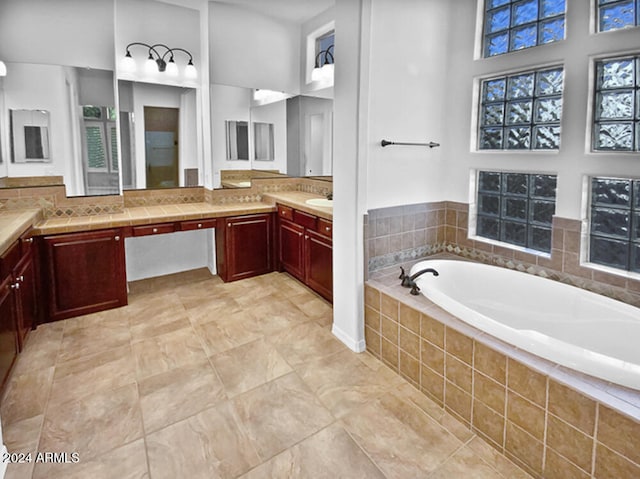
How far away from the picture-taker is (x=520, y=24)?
2547 mm

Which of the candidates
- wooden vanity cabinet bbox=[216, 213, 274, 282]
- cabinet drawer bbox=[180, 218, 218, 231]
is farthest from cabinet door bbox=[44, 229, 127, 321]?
wooden vanity cabinet bbox=[216, 213, 274, 282]

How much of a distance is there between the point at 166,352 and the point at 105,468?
3.27 feet

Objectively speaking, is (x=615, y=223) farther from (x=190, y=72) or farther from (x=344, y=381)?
(x=190, y=72)

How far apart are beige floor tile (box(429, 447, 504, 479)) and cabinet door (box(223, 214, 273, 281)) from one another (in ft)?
9.05

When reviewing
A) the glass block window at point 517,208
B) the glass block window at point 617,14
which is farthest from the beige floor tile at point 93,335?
the glass block window at point 617,14

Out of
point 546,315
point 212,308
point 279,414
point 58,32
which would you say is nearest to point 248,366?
point 279,414

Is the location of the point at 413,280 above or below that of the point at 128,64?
below

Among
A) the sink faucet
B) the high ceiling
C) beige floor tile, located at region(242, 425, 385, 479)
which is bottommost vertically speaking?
beige floor tile, located at region(242, 425, 385, 479)

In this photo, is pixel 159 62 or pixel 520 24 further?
pixel 159 62

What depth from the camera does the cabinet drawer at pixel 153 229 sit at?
3335 millimetres

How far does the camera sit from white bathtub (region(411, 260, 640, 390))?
1.52 metres

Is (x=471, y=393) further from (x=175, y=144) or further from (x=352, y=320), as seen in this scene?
(x=175, y=144)

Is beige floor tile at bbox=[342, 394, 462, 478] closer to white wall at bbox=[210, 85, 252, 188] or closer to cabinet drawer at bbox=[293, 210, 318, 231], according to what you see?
cabinet drawer at bbox=[293, 210, 318, 231]

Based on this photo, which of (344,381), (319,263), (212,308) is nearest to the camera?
(344,381)
